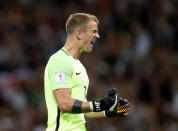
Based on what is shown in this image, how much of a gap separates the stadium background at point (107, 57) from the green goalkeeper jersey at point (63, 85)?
16.9 ft

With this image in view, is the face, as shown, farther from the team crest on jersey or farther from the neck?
the team crest on jersey

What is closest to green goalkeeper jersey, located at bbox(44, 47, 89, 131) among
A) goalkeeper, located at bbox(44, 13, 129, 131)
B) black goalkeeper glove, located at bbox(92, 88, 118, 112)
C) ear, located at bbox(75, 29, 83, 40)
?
goalkeeper, located at bbox(44, 13, 129, 131)

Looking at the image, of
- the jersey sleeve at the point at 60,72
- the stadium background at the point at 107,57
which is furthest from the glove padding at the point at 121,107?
the stadium background at the point at 107,57

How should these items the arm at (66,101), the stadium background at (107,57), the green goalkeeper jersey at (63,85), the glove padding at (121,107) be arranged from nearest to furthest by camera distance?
the arm at (66,101) → the green goalkeeper jersey at (63,85) → the glove padding at (121,107) → the stadium background at (107,57)

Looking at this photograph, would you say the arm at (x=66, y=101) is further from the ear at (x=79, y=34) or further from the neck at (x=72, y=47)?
the ear at (x=79, y=34)

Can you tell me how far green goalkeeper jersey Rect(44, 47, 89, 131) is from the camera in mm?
5922

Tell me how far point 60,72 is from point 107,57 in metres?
7.14

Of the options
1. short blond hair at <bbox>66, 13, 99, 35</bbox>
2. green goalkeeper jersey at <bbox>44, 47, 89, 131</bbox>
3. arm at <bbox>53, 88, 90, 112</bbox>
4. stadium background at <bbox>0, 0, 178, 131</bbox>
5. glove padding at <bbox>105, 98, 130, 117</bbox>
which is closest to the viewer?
arm at <bbox>53, 88, 90, 112</bbox>

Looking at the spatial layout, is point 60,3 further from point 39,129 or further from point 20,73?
point 39,129

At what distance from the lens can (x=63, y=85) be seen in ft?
19.3

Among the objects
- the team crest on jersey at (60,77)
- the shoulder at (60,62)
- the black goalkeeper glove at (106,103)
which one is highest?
the shoulder at (60,62)

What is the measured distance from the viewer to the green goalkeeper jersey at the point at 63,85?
5.92 m

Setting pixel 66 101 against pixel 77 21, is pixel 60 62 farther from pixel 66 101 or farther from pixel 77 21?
pixel 77 21

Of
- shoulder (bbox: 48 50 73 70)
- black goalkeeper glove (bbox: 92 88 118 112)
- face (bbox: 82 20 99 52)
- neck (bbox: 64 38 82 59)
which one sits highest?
face (bbox: 82 20 99 52)
